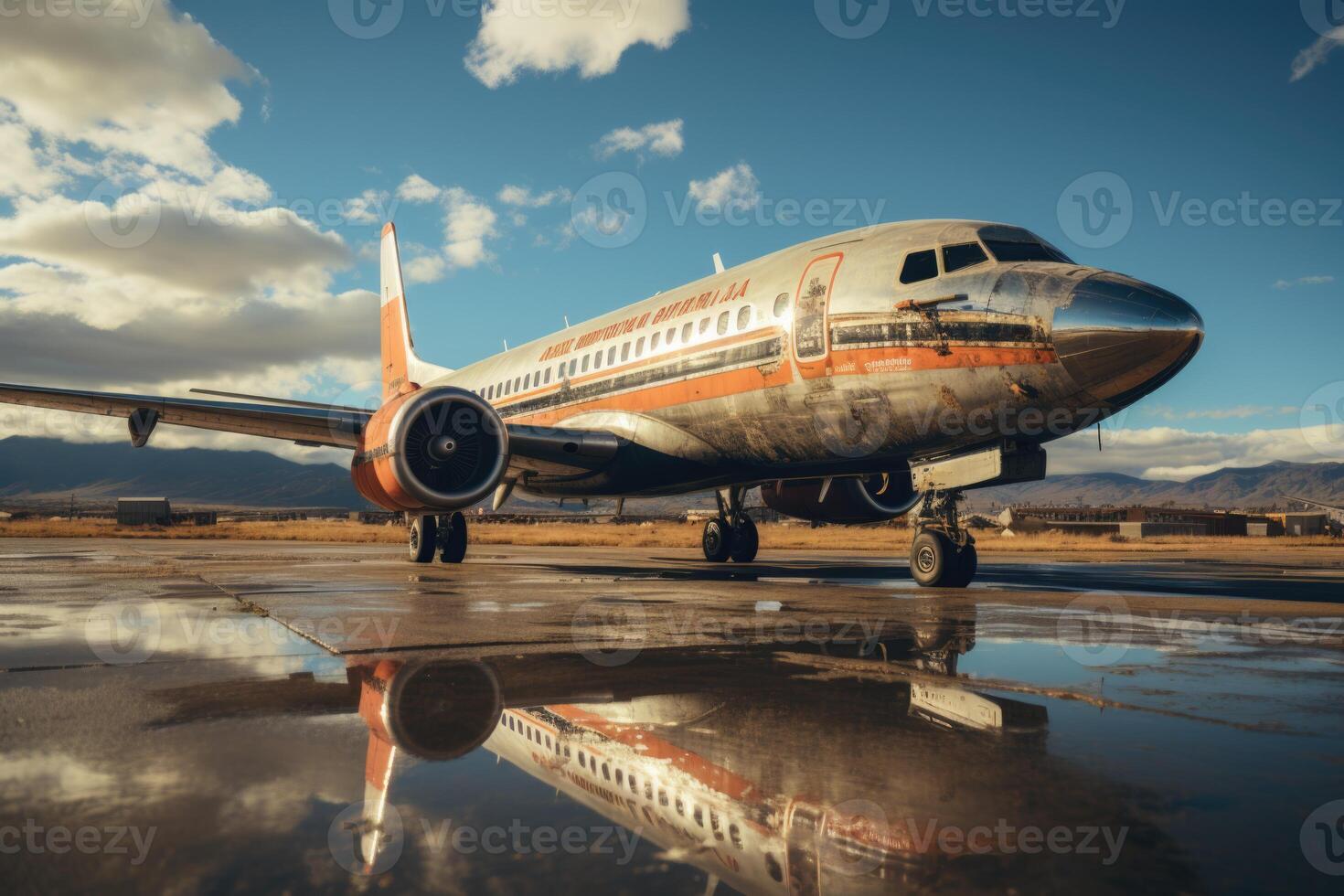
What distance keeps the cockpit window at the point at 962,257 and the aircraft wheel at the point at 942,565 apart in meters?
3.61

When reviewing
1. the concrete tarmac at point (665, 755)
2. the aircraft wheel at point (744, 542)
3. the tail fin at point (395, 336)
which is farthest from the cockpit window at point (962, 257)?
the tail fin at point (395, 336)

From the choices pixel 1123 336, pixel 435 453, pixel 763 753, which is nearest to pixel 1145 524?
pixel 1123 336

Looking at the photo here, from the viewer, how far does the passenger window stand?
34.9 ft

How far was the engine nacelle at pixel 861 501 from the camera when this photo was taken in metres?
16.6

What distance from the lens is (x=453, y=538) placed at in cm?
1756

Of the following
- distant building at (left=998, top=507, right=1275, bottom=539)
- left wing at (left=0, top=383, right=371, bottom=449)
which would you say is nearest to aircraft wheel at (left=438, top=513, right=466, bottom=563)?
left wing at (left=0, top=383, right=371, bottom=449)

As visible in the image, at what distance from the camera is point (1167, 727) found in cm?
361

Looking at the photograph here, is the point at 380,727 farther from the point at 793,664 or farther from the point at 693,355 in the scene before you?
the point at 693,355

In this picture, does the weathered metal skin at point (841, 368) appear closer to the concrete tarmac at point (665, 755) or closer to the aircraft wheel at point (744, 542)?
the aircraft wheel at point (744, 542)

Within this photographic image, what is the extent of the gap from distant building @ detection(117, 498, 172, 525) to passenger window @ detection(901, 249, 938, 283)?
194ft

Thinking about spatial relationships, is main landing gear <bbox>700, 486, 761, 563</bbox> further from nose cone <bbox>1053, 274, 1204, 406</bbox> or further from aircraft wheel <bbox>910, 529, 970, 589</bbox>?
nose cone <bbox>1053, 274, 1204, 406</bbox>

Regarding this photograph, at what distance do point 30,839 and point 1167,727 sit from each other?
4069 mm

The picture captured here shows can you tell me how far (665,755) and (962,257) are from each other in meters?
8.84

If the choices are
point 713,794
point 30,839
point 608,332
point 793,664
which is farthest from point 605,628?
point 608,332
